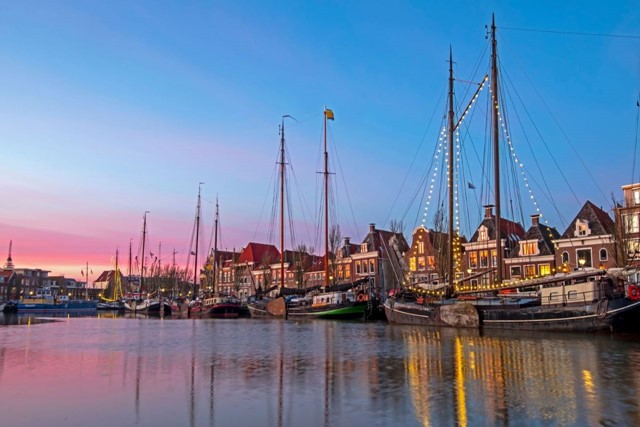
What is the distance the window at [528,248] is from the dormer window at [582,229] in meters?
6.98

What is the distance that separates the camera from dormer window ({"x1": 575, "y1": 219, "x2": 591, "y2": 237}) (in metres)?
68.4

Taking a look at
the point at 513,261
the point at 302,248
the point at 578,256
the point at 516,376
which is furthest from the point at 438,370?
the point at 302,248

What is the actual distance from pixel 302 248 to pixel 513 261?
4670 centimetres

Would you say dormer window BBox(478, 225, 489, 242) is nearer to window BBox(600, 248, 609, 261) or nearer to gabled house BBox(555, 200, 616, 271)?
gabled house BBox(555, 200, 616, 271)

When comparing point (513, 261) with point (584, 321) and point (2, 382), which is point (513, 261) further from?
point (2, 382)

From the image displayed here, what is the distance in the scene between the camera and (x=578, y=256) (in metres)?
68.5

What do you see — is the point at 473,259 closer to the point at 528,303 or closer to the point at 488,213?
the point at 488,213

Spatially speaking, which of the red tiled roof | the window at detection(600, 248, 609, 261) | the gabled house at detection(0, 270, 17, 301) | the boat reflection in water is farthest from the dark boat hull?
the gabled house at detection(0, 270, 17, 301)

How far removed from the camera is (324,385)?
15.8 meters

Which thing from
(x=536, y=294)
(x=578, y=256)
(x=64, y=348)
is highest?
(x=578, y=256)

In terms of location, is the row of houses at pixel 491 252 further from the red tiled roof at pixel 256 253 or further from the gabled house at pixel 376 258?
the red tiled roof at pixel 256 253

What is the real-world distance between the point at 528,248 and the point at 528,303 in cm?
3812

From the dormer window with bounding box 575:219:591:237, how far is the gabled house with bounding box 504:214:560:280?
415 cm

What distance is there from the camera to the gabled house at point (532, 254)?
73750 mm
